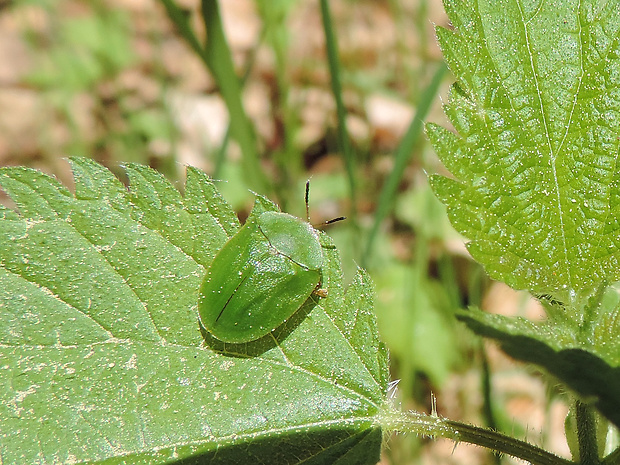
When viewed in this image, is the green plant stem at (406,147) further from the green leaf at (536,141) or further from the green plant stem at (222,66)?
the green leaf at (536,141)

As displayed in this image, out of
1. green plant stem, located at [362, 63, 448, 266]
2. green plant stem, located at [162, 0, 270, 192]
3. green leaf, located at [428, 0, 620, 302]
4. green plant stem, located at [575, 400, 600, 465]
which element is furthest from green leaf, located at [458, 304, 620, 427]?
green plant stem, located at [162, 0, 270, 192]

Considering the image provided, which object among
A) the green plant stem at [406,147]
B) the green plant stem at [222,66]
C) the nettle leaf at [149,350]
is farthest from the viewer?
the green plant stem at [406,147]

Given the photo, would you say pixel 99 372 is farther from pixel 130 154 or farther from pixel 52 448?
pixel 130 154

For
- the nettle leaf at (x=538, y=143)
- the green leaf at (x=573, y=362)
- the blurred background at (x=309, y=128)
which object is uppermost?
the nettle leaf at (x=538, y=143)

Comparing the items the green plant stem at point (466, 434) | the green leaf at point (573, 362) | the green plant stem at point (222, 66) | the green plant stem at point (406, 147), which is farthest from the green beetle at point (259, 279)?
the green plant stem at point (222, 66)

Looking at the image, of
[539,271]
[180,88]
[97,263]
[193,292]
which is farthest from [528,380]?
[180,88]

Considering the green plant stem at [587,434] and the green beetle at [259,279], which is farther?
the green beetle at [259,279]
